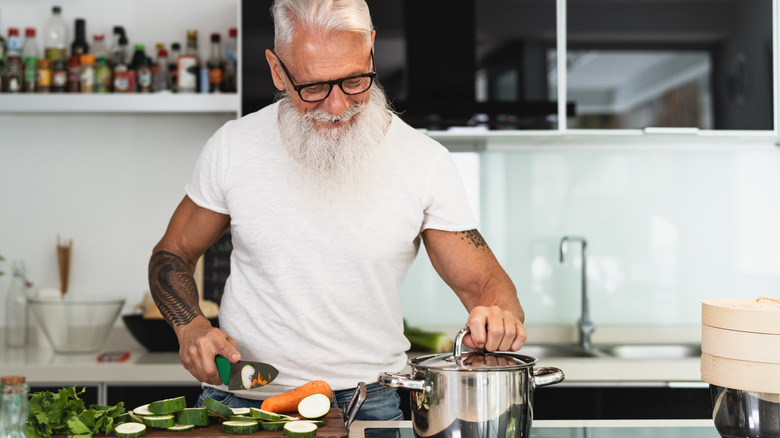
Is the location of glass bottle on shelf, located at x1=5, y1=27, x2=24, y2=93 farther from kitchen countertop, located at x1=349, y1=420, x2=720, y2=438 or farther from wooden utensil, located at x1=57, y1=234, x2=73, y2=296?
kitchen countertop, located at x1=349, y1=420, x2=720, y2=438

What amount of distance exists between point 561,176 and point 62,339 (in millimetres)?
1887

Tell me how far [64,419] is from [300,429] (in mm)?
345

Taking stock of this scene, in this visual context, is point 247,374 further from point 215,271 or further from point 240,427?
point 215,271

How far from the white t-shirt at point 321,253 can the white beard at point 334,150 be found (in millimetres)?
22

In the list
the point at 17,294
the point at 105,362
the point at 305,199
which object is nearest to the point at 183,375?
the point at 105,362

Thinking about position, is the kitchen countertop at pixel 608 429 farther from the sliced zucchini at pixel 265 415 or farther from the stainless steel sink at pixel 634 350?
the stainless steel sink at pixel 634 350

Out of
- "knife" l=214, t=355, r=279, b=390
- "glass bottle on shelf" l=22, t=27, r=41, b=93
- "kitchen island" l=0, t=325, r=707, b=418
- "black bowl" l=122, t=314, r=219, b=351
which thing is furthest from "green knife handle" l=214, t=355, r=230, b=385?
"glass bottle on shelf" l=22, t=27, r=41, b=93

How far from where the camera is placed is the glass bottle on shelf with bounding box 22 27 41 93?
2727mm

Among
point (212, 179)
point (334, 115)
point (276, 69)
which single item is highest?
point (276, 69)

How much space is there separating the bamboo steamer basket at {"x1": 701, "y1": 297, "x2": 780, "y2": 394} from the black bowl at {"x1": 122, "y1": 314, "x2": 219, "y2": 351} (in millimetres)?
1812

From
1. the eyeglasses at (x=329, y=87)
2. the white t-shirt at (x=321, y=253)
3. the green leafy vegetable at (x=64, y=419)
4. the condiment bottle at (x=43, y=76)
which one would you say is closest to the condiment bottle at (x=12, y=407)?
the green leafy vegetable at (x=64, y=419)

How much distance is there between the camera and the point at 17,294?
2.87 m

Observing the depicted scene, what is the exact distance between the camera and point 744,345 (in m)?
1.08

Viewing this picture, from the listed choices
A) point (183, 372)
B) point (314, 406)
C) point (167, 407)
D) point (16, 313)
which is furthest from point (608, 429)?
point (16, 313)
